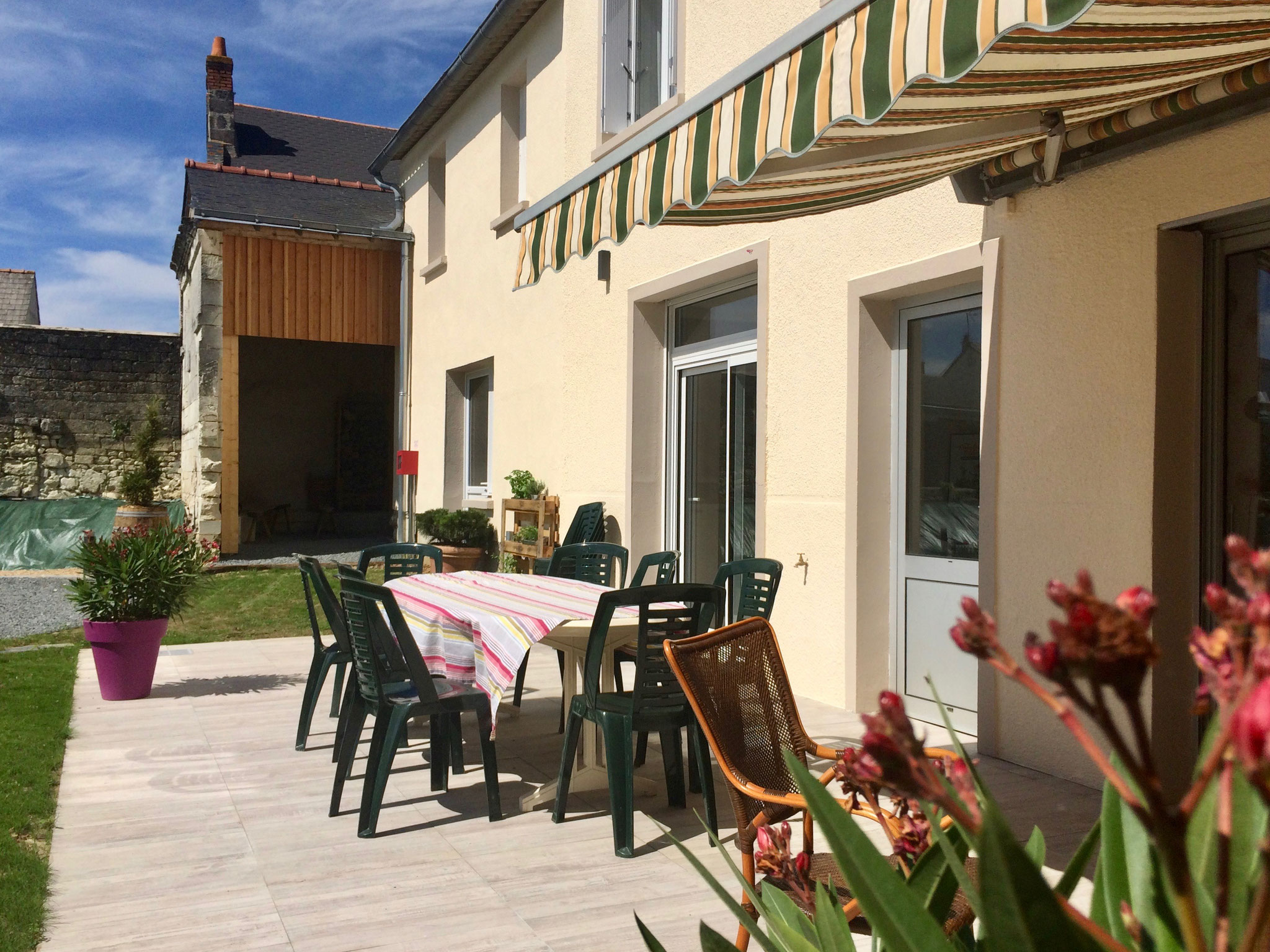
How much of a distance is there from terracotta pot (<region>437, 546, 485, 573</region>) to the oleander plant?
1044 centimetres

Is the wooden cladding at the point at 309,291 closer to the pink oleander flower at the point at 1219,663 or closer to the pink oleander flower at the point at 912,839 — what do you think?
the pink oleander flower at the point at 912,839

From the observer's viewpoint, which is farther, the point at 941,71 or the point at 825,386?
the point at 825,386

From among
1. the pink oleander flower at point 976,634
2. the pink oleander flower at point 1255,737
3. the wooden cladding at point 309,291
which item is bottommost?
the pink oleander flower at point 1255,737

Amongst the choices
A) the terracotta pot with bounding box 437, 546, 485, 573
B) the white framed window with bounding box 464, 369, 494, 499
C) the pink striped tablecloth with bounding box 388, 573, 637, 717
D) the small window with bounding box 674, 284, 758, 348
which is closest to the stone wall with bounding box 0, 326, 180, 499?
the white framed window with bounding box 464, 369, 494, 499

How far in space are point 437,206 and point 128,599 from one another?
8.86 m

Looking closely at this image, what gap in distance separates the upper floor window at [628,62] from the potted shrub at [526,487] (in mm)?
3343

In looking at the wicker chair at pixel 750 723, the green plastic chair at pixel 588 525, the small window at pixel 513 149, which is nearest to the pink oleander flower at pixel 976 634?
the wicker chair at pixel 750 723

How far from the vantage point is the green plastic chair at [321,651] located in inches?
212

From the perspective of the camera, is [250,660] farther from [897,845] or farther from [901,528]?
[897,845]

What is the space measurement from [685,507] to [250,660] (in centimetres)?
370

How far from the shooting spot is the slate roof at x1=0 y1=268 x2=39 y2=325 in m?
→ 30.1

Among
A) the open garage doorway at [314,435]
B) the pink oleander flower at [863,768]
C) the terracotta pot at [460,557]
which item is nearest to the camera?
the pink oleander flower at [863,768]

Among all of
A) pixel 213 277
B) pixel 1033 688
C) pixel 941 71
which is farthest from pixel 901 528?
pixel 213 277

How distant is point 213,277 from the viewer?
48.5 ft
